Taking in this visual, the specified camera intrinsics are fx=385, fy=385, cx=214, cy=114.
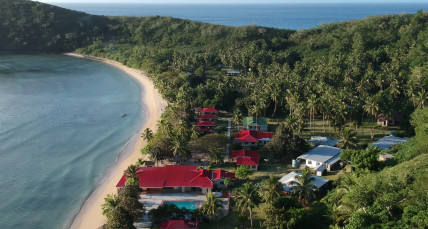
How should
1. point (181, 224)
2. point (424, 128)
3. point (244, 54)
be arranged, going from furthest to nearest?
point (244, 54) < point (424, 128) < point (181, 224)

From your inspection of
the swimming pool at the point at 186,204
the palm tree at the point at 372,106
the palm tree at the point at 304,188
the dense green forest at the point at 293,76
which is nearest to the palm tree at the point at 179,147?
the dense green forest at the point at 293,76

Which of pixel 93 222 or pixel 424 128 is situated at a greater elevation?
pixel 424 128

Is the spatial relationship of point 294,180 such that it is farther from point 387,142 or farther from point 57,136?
point 57,136

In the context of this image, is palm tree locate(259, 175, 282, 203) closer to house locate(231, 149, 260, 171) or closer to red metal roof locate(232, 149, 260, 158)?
house locate(231, 149, 260, 171)

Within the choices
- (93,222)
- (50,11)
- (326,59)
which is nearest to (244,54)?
(326,59)

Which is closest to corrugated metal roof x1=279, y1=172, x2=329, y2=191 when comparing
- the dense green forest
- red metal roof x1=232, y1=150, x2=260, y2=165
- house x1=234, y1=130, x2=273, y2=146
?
the dense green forest

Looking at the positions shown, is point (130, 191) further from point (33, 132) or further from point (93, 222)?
point (33, 132)
